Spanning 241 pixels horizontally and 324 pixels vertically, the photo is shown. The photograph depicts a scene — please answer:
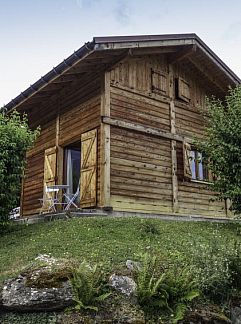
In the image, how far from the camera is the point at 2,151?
9164mm

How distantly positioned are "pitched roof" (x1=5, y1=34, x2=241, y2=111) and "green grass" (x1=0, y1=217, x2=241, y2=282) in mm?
4153

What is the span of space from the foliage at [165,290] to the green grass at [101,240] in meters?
0.58

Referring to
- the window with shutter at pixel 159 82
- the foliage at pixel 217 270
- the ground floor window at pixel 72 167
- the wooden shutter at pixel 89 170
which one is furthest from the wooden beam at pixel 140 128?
the foliage at pixel 217 270

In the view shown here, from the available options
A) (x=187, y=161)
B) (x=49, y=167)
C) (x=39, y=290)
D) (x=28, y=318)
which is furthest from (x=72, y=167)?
(x=28, y=318)

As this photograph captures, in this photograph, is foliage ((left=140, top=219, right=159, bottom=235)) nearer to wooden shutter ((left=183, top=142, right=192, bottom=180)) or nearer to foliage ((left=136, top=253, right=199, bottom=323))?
foliage ((left=136, top=253, right=199, bottom=323))

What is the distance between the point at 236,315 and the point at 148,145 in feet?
21.5

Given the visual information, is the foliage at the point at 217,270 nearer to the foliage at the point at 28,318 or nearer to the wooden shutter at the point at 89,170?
the foliage at the point at 28,318

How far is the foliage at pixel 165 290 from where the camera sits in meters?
5.23

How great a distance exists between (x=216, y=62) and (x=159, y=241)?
783 centimetres

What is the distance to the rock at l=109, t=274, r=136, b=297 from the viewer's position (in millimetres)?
5410

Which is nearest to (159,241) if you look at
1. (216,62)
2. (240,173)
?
(240,173)

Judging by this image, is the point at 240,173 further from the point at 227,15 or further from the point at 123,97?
the point at 227,15

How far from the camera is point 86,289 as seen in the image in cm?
510

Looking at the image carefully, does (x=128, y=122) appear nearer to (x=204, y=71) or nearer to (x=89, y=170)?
(x=89, y=170)
